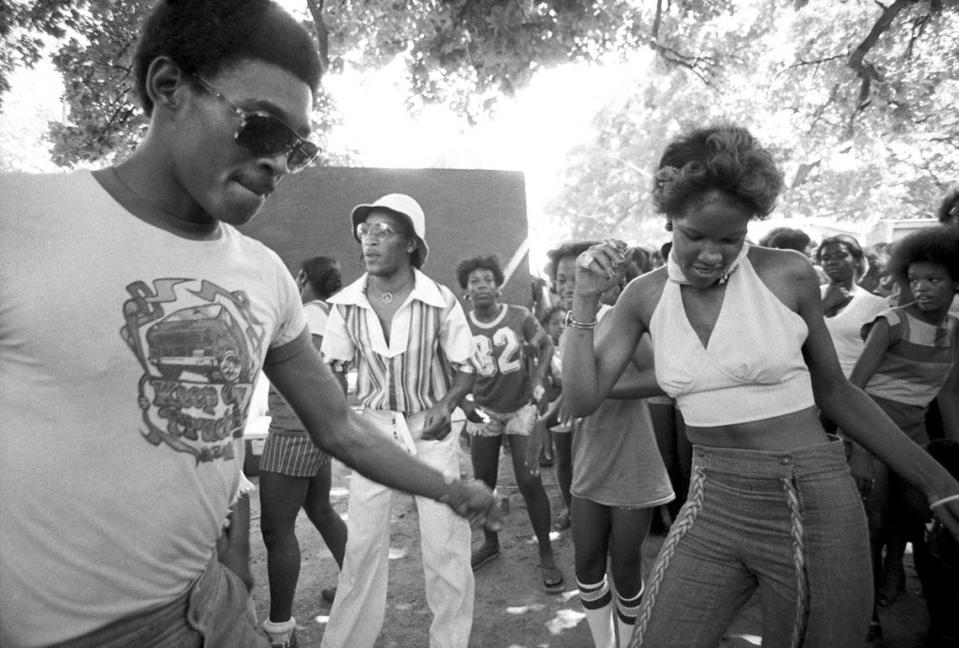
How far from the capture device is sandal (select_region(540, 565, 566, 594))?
457 centimetres

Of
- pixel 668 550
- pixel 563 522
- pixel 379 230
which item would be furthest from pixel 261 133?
pixel 563 522

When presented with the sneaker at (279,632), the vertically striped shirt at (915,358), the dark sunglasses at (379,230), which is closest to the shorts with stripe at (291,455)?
the sneaker at (279,632)

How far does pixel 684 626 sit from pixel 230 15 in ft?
7.43

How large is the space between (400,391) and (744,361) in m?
1.92

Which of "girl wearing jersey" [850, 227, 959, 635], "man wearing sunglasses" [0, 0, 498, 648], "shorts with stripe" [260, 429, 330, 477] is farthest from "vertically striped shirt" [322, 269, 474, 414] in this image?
"girl wearing jersey" [850, 227, 959, 635]

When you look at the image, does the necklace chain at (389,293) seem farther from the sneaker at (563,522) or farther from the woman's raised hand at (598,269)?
the sneaker at (563,522)

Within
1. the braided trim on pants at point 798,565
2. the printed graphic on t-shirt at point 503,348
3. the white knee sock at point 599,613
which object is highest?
the printed graphic on t-shirt at point 503,348

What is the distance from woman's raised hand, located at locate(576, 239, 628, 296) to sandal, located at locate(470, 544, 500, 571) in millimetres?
3355

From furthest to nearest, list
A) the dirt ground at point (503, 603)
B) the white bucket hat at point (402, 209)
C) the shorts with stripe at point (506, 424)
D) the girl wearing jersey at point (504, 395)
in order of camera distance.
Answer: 1. the shorts with stripe at point (506, 424)
2. the girl wearing jersey at point (504, 395)
3. the dirt ground at point (503, 603)
4. the white bucket hat at point (402, 209)

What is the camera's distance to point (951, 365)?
12.4 ft

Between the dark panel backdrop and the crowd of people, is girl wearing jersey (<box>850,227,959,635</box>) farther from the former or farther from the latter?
the dark panel backdrop

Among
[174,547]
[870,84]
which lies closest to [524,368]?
[174,547]

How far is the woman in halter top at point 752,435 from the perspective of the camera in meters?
2.02

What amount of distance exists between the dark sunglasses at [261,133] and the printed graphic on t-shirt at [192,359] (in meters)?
0.33
